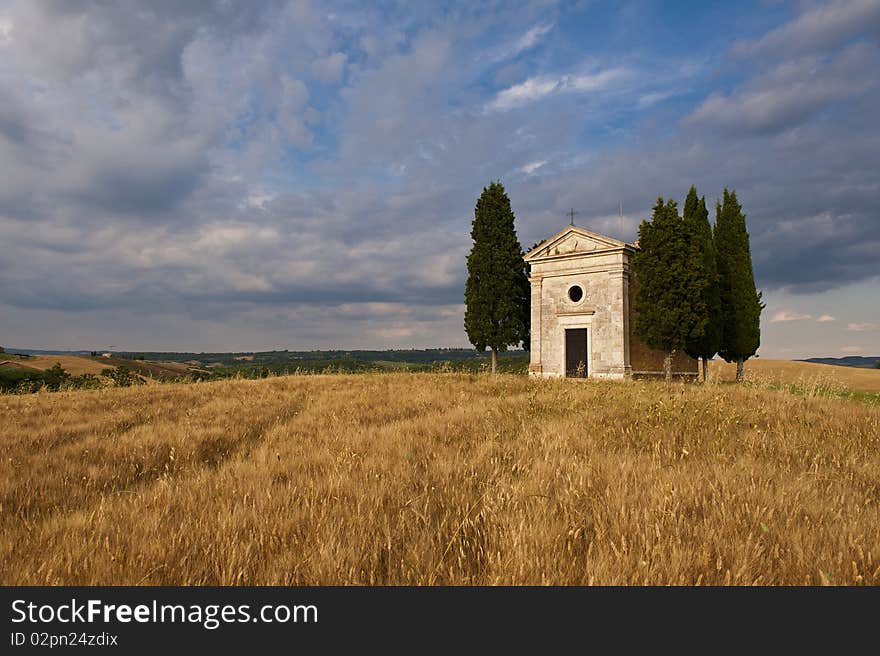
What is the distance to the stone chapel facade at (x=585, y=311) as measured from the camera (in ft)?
78.6

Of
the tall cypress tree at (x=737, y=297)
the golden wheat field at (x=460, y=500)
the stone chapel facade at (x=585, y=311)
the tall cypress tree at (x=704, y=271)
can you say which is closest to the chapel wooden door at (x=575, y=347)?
the stone chapel facade at (x=585, y=311)

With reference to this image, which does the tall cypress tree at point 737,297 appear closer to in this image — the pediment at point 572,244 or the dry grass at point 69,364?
the pediment at point 572,244

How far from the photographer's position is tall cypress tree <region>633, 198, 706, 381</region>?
71.9 feet

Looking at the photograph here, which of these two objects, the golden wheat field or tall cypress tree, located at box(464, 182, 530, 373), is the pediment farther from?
the golden wheat field

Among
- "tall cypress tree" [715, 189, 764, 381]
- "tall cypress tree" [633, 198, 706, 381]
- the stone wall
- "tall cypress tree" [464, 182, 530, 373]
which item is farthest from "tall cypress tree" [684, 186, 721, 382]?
"tall cypress tree" [464, 182, 530, 373]

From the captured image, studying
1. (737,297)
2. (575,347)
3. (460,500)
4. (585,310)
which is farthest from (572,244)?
(460,500)

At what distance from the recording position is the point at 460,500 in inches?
148

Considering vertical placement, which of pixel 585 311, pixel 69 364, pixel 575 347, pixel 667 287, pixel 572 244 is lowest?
pixel 69 364

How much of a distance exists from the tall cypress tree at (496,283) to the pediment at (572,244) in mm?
1668

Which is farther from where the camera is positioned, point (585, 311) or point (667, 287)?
point (585, 311)

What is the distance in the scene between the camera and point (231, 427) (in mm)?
7426

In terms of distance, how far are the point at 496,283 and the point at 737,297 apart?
14.2 meters

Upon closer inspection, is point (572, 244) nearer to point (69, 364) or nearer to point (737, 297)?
point (737, 297)
